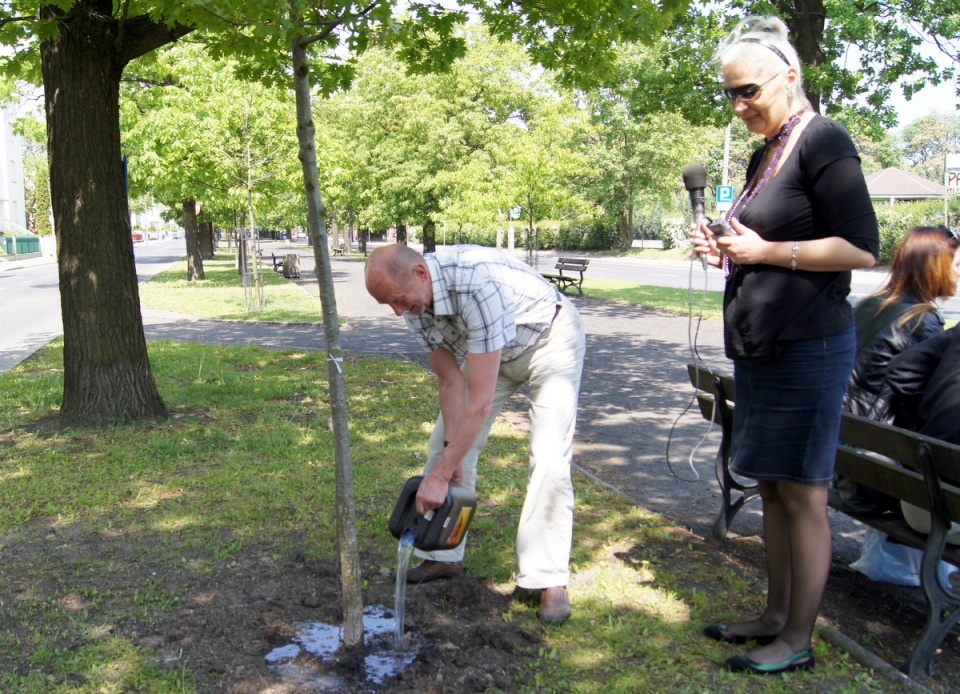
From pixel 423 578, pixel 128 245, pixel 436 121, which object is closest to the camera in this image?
pixel 423 578

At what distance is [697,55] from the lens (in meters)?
14.9

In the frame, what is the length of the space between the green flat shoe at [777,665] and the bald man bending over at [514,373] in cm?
72

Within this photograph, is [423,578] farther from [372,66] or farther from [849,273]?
[372,66]

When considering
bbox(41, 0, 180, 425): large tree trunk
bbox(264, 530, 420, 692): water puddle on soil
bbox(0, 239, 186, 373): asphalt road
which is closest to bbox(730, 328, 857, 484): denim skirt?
bbox(264, 530, 420, 692): water puddle on soil

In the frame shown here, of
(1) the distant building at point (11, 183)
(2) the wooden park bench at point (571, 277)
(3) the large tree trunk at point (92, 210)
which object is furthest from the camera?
(1) the distant building at point (11, 183)

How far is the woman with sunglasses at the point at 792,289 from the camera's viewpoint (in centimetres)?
274

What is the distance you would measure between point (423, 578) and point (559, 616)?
67 cm

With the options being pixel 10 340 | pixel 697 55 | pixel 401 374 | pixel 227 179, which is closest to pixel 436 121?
pixel 227 179

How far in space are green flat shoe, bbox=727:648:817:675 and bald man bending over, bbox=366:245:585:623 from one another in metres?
0.72

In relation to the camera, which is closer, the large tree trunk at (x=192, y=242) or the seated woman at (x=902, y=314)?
the seated woman at (x=902, y=314)

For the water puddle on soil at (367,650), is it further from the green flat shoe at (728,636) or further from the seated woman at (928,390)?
the seated woman at (928,390)

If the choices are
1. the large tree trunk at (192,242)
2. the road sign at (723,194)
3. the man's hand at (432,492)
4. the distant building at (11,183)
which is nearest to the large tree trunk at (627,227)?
the road sign at (723,194)

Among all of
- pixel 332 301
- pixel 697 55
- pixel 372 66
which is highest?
pixel 372 66

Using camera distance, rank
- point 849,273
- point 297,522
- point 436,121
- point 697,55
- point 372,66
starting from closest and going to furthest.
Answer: point 849,273
point 297,522
point 697,55
point 436,121
point 372,66
